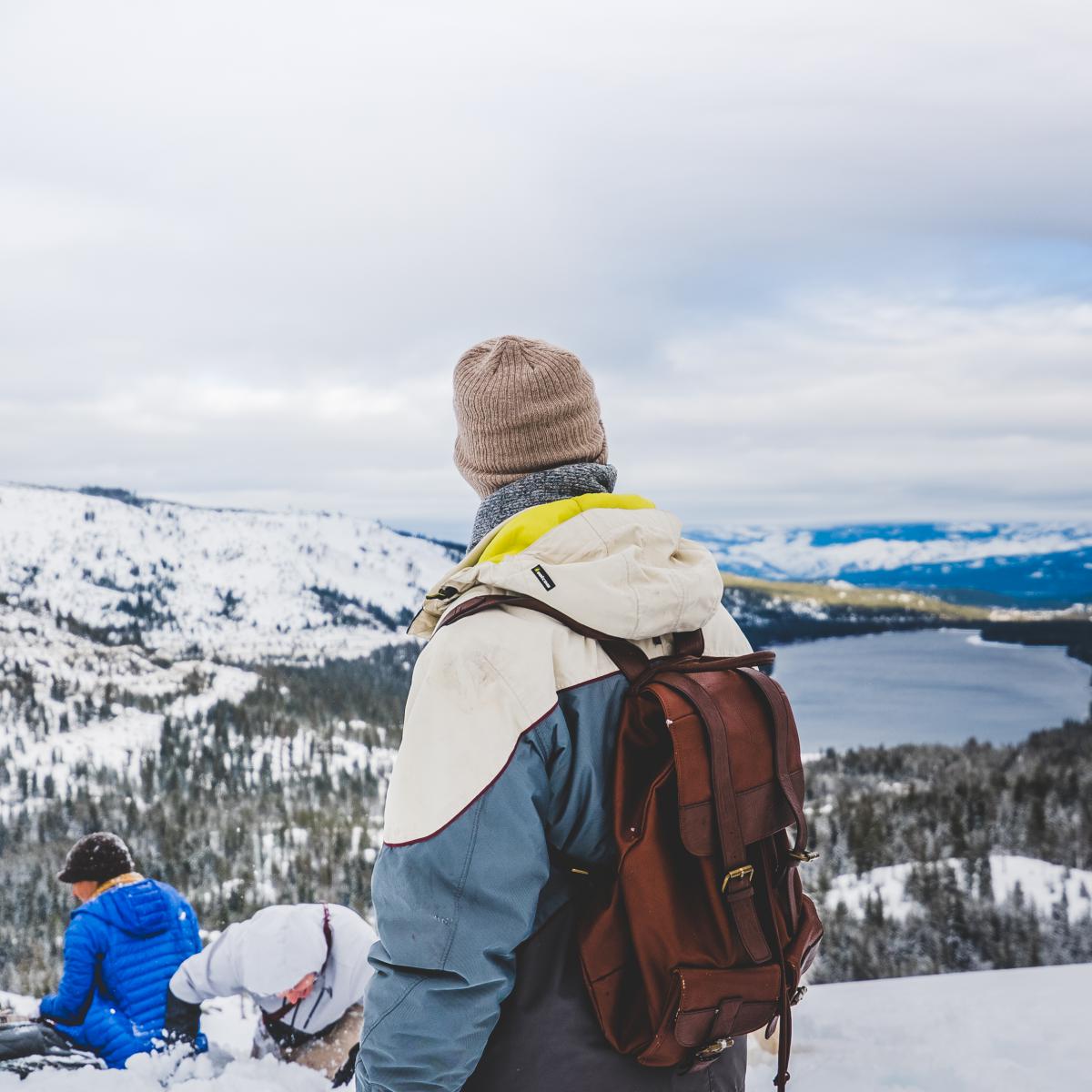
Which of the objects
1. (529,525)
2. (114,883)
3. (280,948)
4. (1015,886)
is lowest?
(1015,886)

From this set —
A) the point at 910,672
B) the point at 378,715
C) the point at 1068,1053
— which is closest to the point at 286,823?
the point at 378,715

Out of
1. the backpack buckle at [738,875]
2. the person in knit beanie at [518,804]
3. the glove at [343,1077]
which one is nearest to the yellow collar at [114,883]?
the glove at [343,1077]

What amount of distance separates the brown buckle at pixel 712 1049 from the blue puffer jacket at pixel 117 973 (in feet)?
13.4

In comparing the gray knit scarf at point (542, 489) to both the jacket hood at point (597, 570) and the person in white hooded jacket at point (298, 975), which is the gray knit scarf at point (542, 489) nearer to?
the jacket hood at point (597, 570)

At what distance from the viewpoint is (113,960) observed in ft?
16.4

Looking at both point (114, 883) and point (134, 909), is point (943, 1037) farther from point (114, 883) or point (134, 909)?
point (114, 883)

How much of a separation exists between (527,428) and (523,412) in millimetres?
37

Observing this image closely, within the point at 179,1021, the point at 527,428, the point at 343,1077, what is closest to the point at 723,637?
the point at 527,428

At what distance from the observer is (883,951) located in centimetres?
2202

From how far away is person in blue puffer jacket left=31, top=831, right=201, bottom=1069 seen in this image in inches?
194

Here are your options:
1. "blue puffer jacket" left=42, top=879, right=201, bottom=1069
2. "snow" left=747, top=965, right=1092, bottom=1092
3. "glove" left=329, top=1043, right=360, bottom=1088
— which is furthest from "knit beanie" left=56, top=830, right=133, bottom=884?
"snow" left=747, top=965, right=1092, bottom=1092

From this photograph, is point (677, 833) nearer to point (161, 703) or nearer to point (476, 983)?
point (476, 983)

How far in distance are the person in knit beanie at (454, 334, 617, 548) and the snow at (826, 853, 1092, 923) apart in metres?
22.8

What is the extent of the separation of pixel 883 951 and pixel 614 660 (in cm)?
2367
